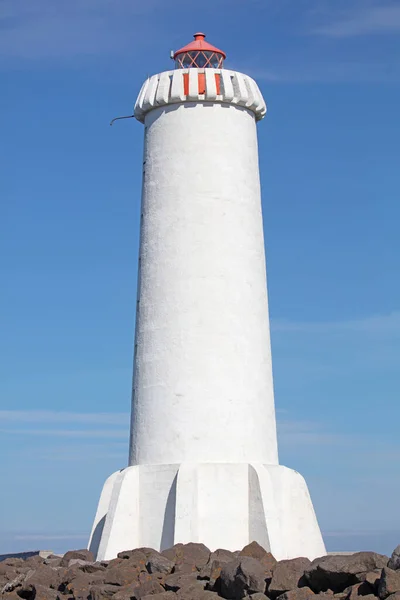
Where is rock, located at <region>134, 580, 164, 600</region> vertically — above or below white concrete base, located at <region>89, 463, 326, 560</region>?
below

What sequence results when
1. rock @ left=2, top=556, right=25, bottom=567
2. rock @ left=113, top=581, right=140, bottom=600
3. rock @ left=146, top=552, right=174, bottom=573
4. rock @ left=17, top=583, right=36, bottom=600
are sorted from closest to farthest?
rock @ left=113, top=581, right=140, bottom=600 < rock @ left=146, top=552, right=174, bottom=573 < rock @ left=17, top=583, right=36, bottom=600 < rock @ left=2, top=556, right=25, bottom=567

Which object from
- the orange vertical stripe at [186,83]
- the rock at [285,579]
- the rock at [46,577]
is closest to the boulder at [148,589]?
the rock at [285,579]

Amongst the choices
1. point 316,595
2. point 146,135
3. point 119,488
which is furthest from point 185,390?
point 316,595

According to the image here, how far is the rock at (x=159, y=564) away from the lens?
1418 cm

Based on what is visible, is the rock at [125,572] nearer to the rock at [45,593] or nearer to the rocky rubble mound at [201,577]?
the rocky rubble mound at [201,577]

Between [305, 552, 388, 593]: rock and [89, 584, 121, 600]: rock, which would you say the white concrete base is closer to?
[89, 584, 121, 600]: rock

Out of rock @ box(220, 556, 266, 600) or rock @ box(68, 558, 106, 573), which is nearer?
rock @ box(220, 556, 266, 600)

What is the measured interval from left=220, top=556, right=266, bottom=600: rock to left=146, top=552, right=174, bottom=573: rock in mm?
1344

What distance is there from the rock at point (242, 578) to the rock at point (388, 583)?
5.84ft

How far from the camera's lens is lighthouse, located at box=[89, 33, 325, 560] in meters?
16.9

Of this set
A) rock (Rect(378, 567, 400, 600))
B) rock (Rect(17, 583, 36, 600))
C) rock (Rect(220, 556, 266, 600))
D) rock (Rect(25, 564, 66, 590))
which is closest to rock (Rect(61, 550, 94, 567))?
rock (Rect(25, 564, 66, 590))

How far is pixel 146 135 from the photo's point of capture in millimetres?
18906

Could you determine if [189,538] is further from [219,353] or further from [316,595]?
[316,595]

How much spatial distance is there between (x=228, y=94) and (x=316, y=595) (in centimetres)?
956
